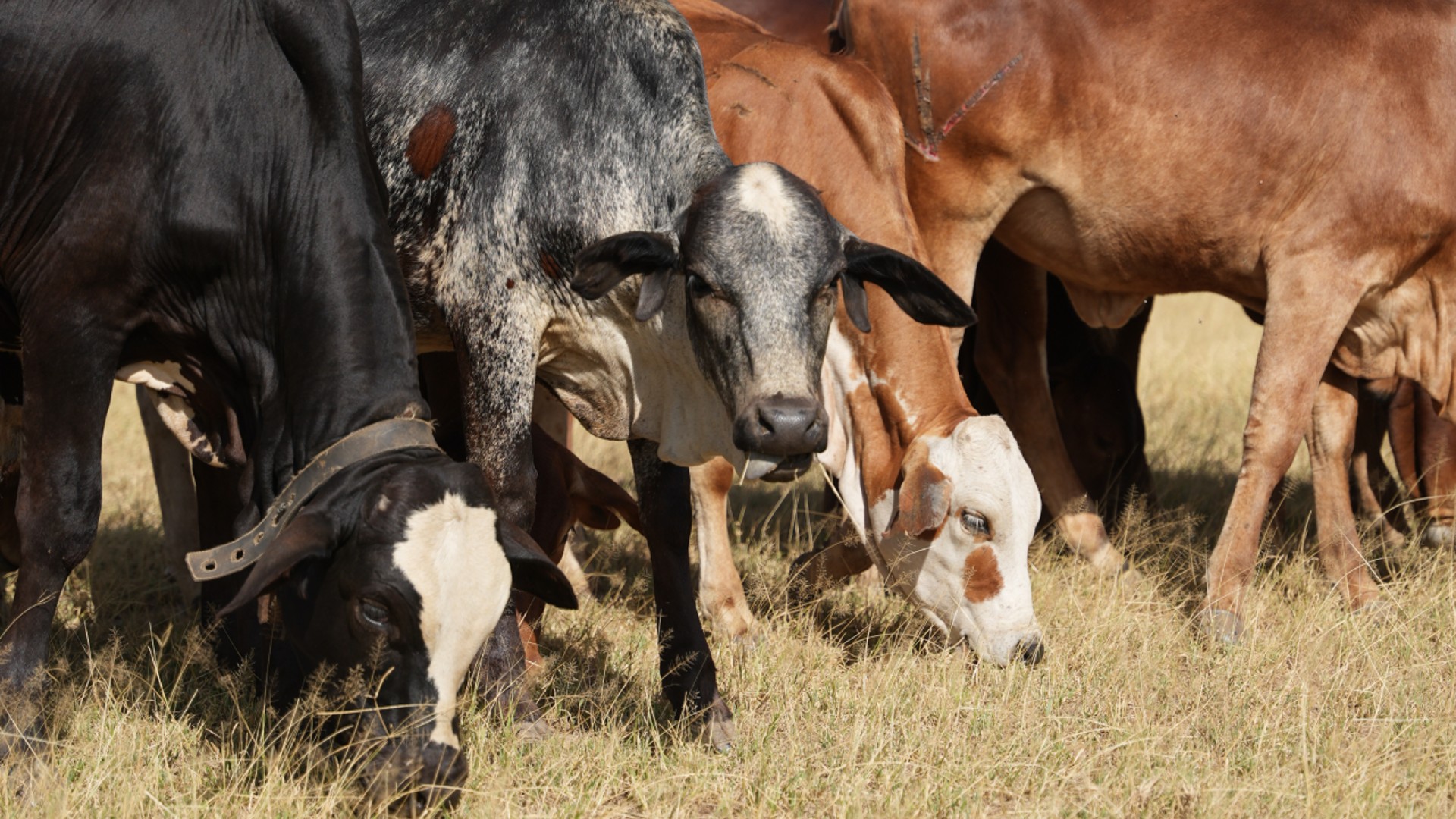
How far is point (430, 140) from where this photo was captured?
5.11m

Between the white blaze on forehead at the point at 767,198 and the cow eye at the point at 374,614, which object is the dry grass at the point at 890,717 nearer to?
the cow eye at the point at 374,614

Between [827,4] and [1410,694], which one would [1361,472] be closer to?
[1410,694]

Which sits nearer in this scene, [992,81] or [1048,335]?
[992,81]

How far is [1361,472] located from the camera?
7.65 meters

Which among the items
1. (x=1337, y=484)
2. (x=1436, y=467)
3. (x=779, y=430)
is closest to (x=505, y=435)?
(x=779, y=430)

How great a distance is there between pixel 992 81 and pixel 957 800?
312 centimetres

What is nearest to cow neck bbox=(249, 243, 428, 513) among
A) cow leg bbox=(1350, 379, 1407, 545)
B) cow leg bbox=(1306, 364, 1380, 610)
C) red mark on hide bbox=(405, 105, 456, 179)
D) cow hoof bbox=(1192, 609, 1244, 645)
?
red mark on hide bbox=(405, 105, 456, 179)

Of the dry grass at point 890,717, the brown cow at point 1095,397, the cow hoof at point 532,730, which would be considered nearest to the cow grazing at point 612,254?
the cow hoof at point 532,730

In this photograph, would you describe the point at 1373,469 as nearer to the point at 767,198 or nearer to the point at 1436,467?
the point at 1436,467

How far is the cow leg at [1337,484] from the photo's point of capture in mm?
6438

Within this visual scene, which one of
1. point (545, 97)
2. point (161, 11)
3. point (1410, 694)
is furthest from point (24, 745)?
point (1410, 694)

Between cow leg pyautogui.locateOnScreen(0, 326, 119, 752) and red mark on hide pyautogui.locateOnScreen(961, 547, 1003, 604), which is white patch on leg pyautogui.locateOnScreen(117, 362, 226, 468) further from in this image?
red mark on hide pyautogui.locateOnScreen(961, 547, 1003, 604)

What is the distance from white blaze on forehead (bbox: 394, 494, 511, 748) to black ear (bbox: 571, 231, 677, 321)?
881 millimetres

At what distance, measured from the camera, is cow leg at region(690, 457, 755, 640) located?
6.07 meters
